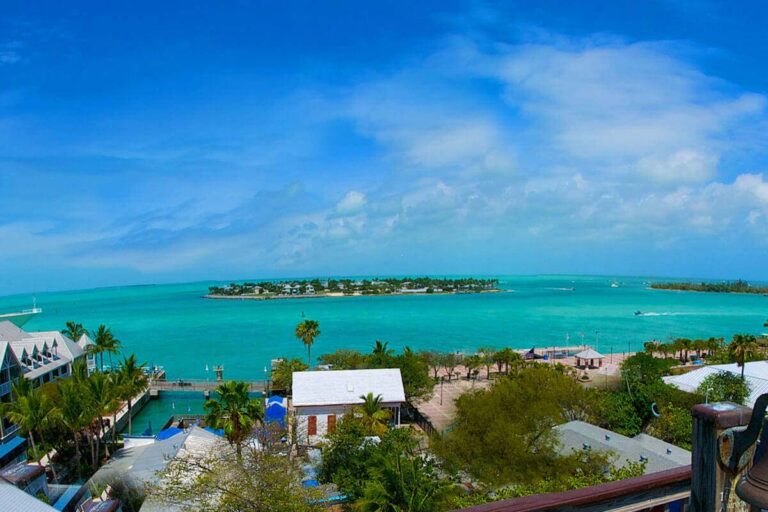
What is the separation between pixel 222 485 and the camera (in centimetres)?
1269

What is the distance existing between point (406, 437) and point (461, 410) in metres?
2.57

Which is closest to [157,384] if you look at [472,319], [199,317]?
[472,319]

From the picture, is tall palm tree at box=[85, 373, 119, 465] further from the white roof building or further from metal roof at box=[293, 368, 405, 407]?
the white roof building

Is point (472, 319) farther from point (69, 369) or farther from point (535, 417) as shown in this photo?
point (535, 417)

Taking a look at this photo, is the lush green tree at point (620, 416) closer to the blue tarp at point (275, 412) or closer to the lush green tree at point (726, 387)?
the lush green tree at point (726, 387)

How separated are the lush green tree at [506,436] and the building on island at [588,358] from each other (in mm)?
29525

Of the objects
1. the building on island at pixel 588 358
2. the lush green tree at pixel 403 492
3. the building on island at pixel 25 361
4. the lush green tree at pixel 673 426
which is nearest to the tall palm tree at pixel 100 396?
the building on island at pixel 25 361

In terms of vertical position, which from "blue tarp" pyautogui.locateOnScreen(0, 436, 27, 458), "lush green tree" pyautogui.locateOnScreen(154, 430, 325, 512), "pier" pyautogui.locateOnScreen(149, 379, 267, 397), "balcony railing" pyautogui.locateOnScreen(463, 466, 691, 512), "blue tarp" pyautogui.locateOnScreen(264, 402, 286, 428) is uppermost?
"balcony railing" pyautogui.locateOnScreen(463, 466, 691, 512)

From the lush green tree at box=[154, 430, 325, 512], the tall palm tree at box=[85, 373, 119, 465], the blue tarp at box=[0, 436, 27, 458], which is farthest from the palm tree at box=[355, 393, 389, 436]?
the blue tarp at box=[0, 436, 27, 458]

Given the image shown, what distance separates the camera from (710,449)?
98.7 inches

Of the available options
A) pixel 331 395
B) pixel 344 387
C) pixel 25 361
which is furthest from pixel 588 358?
pixel 25 361

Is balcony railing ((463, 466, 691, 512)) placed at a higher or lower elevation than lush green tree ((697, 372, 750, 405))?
higher

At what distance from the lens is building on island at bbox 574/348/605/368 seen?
50094 mm

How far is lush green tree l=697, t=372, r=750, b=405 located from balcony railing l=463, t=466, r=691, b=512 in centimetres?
2780
